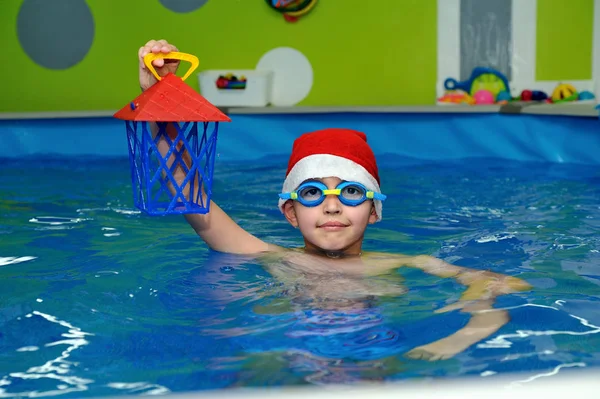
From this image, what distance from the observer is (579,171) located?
20.0 feet

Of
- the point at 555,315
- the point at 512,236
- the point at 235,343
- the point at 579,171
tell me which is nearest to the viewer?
the point at 235,343

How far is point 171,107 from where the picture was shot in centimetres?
238

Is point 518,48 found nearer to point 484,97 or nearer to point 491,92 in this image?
point 491,92

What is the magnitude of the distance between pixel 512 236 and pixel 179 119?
2.26 meters

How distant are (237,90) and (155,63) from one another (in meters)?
5.97

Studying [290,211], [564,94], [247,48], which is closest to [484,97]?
[564,94]

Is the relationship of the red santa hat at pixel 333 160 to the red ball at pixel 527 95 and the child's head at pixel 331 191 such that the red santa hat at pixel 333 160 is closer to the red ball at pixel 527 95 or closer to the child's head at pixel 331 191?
the child's head at pixel 331 191

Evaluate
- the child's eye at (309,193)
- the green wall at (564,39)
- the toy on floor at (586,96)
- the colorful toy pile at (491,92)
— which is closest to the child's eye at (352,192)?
the child's eye at (309,193)

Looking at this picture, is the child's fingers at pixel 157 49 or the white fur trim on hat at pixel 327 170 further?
the white fur trim on hat at pixel 327 170

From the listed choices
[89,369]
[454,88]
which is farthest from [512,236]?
[454,88]

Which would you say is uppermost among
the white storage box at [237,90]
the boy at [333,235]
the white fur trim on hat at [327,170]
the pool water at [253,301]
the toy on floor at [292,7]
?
the toy on floor at [292,7]

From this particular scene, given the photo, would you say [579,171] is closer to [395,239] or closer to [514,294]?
[395,239]

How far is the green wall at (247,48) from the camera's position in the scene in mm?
8820

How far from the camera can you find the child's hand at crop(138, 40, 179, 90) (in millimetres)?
2525
